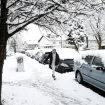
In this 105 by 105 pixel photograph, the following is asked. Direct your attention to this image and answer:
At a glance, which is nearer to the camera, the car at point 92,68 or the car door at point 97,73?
the car door at point 97,73

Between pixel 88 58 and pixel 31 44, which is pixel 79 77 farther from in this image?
pixel 31 44

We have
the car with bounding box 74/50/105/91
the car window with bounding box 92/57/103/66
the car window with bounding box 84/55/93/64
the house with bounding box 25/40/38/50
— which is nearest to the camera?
the car with bounding box 74/50/105/91

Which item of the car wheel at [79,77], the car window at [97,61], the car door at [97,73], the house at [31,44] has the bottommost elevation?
the car wheel at [79,77]

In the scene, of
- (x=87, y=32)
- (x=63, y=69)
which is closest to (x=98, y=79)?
(x=63, y=69)

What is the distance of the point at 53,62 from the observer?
1284 centimetres

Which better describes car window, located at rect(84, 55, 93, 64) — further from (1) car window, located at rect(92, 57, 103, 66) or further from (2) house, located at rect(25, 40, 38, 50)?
(2) house, located at rect(25, 40, 38, 50)

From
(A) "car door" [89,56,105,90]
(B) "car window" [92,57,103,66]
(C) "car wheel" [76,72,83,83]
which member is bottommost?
(C) "car wheel" [76,72,83,83]

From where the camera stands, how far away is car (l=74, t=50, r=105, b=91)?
922 cm

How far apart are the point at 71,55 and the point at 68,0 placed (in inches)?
407

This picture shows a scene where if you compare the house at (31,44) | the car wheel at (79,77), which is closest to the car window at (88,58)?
the car wheel at (79,77)

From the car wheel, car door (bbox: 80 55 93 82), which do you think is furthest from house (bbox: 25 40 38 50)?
car door (bbox: 80 55 93 82)

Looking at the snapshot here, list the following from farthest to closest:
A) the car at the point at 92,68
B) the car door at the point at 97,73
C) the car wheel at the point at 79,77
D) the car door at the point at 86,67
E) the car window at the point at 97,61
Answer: the car wheel at the point at 79,77 → the car door at the point at 86,67 → the car window at the point at 97,61 → the car at the point at 92,68 → the car door at the point at 97,73

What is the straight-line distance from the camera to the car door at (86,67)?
423 inches

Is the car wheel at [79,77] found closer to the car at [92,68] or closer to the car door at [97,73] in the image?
the car at [92,68]
